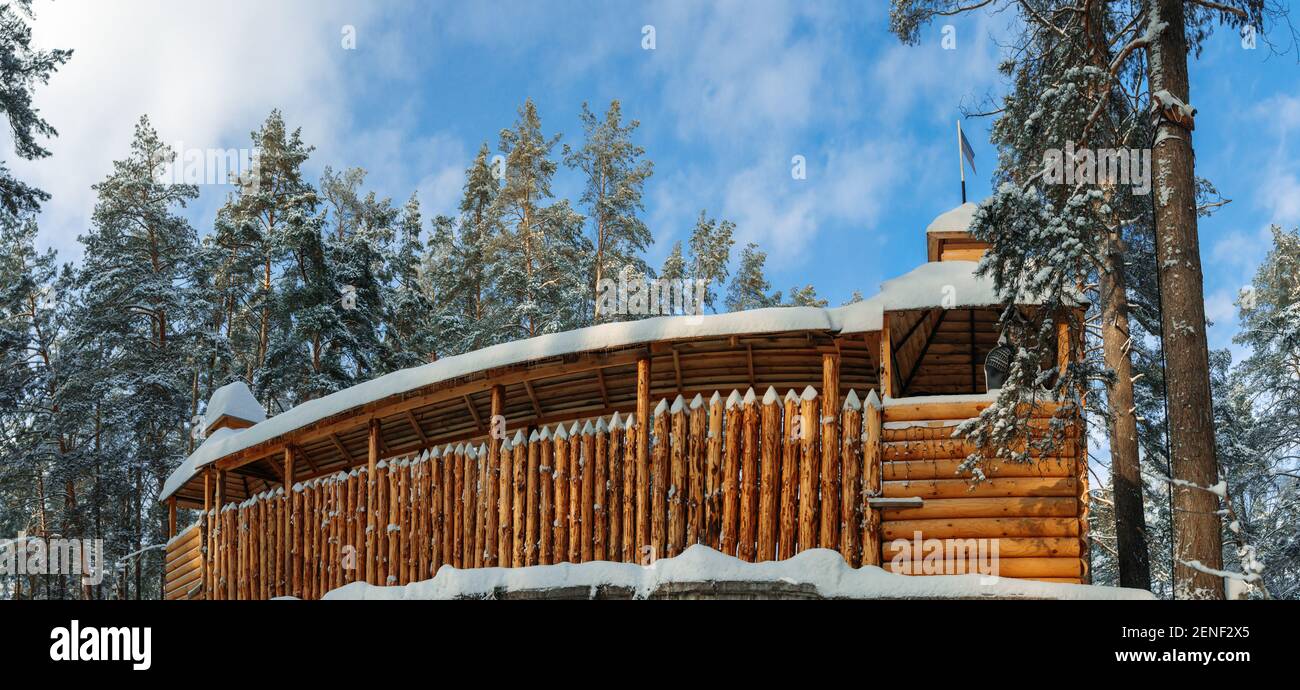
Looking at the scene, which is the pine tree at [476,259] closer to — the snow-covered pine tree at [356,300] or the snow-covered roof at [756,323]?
the snow-covered pine tree at [356,300]

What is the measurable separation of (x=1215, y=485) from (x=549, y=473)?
639 cm

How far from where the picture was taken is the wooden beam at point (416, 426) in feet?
48.1

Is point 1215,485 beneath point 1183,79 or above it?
beneath

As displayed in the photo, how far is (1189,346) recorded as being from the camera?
11070mm

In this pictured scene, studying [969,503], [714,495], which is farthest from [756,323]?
[969,503]

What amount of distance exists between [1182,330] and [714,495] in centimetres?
480

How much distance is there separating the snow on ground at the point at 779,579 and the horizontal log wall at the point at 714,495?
0.29 m

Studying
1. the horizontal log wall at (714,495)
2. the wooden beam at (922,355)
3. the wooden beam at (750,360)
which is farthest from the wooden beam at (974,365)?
the horizontal log wall at (714,495)

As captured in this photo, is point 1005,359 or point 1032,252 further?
point 1005,359

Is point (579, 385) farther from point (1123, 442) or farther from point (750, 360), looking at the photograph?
point (1123, 442)

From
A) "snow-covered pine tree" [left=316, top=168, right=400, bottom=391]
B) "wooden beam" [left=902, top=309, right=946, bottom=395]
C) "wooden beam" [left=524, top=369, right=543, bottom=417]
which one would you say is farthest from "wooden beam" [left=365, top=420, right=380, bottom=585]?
"snow-covered pine tree" [left=316, top=168, right=400, bottom=391]

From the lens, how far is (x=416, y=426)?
1488 cm
